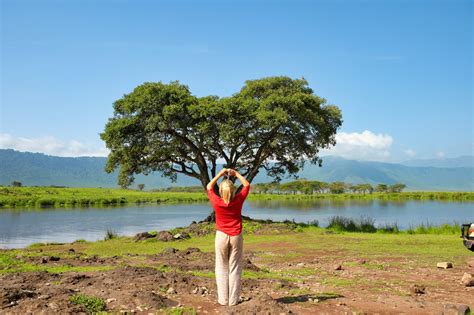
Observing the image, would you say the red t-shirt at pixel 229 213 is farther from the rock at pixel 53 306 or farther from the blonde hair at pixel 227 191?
the rock at pixel 53 306

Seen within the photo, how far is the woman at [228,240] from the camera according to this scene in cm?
819

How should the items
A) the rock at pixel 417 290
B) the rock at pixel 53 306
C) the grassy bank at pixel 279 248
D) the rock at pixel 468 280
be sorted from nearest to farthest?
the rock at pixel 53 306 < the rock at pixel 417 290 < the rock at pixel 468 280 < the grassy bank at pixel 279 248

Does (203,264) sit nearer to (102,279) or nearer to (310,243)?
(102,279)

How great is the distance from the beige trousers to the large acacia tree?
66.7ft

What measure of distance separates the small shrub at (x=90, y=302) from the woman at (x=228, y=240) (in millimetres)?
2243

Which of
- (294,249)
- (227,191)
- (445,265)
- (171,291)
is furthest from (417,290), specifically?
(294,249)

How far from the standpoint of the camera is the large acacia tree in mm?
28906

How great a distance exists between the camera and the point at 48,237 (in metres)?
31.4

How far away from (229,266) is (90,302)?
2710 millimetres

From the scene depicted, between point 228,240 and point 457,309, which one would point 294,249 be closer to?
point 457,309

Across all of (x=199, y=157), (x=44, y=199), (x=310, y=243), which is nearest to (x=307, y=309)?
(x=310, y=243)

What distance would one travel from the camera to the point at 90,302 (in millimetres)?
8164

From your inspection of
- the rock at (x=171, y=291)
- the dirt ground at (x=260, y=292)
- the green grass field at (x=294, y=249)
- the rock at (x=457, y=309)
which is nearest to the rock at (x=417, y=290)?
the dirt ground at (x=260, y=292)

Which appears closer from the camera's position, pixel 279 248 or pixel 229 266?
pixel 229 266
